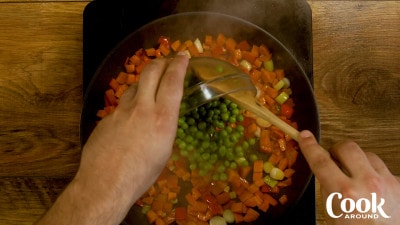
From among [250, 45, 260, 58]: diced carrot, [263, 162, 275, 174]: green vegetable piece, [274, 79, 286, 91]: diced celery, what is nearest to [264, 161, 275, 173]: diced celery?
[263, 162, 275, 174]: green vegetable piece

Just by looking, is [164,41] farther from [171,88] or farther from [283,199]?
[283,199]

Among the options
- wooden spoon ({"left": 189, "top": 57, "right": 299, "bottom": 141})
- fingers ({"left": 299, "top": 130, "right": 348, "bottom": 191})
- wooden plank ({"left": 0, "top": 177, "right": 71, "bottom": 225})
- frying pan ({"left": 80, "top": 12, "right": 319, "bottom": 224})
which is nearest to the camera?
fingers ({"left": 299, "top": 130, "right": 348, "bottom": 191})

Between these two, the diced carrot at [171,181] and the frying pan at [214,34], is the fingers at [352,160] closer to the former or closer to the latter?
the frying pan at [214,34]

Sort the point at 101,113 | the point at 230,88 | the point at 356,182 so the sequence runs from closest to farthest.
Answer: the point at 356,182
the point at 230,88
the point at 101,113

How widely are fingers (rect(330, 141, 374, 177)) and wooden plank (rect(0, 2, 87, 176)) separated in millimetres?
850

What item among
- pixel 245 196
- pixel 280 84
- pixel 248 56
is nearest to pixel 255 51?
pixel 248 56

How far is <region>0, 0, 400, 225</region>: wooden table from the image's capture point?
5.06 feet

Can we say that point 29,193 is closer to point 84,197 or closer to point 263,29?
point 84,197

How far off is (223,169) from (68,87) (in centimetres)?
58

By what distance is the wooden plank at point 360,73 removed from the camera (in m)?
1.56

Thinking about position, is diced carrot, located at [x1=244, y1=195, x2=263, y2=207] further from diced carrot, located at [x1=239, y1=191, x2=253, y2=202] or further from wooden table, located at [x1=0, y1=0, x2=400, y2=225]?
wooden table, located at [x1=0, y1=0, x2=400, y2=225]

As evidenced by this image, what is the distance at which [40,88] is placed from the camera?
5.17ft

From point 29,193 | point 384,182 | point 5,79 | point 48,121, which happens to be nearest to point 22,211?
point 29,193

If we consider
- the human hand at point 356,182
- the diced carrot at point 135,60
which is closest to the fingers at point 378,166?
the human hand at point 356,182
